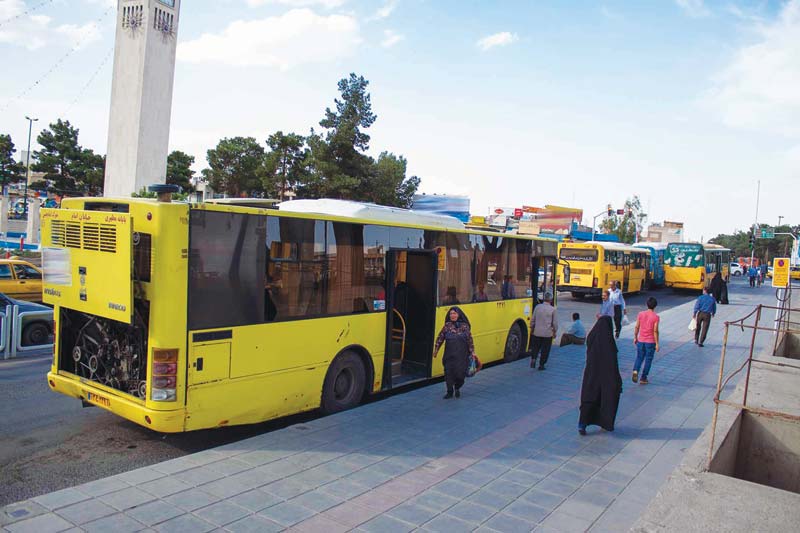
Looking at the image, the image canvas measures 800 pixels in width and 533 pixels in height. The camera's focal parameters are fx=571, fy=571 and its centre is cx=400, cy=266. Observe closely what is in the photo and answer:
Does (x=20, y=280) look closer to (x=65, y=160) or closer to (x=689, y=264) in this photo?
(x=689, y=264)

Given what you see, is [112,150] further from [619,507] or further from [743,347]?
[619,507]

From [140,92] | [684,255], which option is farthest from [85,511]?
[140,92]

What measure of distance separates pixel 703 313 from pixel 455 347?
385 inches

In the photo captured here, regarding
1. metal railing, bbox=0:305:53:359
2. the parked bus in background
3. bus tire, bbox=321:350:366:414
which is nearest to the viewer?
bus tire, bbox=321:350:366:414

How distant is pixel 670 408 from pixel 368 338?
4904 mm

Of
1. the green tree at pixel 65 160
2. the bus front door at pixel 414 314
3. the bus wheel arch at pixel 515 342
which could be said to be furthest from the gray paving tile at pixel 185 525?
the green tree at pixel 65 160

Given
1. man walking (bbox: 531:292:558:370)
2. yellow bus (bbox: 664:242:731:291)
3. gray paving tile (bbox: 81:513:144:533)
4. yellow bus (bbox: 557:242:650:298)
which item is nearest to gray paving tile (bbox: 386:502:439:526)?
gray paving tile (bbox: 81:513:144:533)

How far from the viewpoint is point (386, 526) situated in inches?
182

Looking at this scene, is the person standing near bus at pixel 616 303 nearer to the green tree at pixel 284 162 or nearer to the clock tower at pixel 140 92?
the green tree at pixel 284 162

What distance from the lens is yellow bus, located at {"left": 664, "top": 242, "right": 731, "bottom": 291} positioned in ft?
112

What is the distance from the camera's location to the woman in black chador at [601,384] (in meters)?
7.38

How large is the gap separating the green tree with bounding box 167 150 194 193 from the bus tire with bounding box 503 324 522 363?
41188 millimetres

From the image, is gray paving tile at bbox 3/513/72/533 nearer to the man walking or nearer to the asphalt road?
the asphalt road


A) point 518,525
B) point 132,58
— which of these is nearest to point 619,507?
point 518,525
